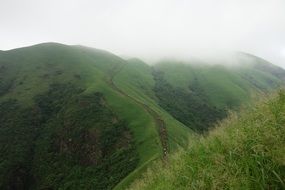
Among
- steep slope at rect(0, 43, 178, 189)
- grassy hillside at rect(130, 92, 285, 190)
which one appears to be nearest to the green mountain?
steep slope at rect(0, 43, 178, 189)

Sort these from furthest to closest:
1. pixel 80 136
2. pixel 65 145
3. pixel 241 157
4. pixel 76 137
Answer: pixel 76 137
pixel 65 145
pixel 80 136
pixel 241 157

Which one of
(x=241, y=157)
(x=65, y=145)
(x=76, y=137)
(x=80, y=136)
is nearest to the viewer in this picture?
(x=241, y=157)

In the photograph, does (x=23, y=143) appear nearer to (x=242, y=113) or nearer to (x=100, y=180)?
(x=100, y=180)

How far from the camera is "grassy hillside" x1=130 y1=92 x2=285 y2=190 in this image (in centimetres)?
516

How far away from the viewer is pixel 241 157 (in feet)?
18.9

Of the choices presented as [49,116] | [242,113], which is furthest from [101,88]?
[242,113]

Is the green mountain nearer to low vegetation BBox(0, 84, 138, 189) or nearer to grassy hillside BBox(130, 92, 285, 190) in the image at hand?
low vegetation BBox(0, 84, 138, 189)

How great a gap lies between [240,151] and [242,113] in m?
1.95

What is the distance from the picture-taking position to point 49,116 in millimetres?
183125

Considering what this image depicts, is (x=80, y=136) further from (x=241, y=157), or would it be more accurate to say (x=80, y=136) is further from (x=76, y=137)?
(x=241, y=157)

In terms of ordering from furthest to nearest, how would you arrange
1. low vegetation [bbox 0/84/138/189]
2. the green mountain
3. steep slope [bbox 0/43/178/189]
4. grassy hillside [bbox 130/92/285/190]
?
low vegetation [bbox 0/84/138/189]
steep slope [bbox 0/43/178/189]
the green mountain
grassy hillside [bbox 130/92/285/190]

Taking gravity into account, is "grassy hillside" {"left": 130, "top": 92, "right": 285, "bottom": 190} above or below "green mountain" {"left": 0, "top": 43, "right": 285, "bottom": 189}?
above

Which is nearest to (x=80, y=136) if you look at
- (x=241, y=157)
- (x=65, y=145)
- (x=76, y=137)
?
(x=76, y=137)

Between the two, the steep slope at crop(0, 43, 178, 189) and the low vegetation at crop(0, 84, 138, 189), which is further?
the low vegetation at crop(0, 84, 138, 189)
